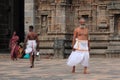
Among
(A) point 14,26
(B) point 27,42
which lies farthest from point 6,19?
(B) point 27,42

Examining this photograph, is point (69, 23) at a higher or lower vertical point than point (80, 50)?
higher

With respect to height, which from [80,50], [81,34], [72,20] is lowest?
[80,50]

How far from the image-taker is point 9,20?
3497 cm

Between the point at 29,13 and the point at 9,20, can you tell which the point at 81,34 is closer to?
the point at 29,13

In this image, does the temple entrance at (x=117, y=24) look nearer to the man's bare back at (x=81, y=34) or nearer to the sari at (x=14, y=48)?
the sari at (x=14, y=48)

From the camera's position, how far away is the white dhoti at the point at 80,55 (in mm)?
17281

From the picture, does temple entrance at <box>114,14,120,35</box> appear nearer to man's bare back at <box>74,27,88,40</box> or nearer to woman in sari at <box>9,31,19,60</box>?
woman in sari at <box>9,31,19,60</box>

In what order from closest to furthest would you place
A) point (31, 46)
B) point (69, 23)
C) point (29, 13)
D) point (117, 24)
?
point (31, 46) < point (117, 24) < point (29, 13) < point (69, 23)

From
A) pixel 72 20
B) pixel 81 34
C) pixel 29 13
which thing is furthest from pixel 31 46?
pixel 72 20

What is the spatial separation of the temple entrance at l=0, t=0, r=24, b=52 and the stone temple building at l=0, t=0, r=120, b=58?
5.96m

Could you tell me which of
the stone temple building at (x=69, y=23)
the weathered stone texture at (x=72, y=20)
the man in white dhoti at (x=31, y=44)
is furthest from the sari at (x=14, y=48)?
the man in white dhoti at (x=31, y=44)

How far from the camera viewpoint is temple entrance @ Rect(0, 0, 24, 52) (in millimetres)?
34188

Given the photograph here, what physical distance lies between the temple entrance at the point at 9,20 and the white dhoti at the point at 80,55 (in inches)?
639

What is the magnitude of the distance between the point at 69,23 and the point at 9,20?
26.4ft
